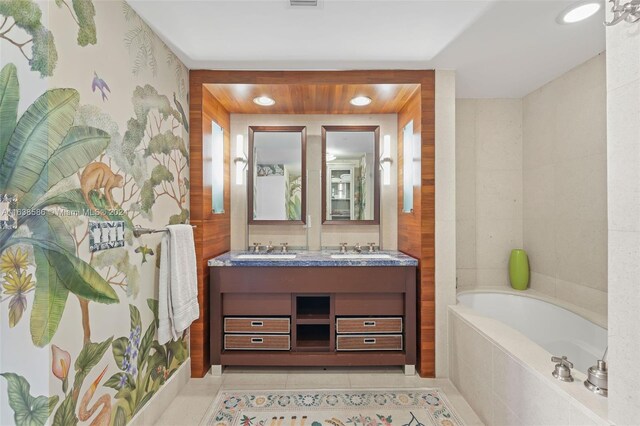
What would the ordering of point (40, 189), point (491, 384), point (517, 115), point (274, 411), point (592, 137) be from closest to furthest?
point (40, 189) < point (491, 384) < point (274, 411) < point (592, 137) < point (517, 115)

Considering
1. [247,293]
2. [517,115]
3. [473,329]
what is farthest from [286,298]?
[517,115]

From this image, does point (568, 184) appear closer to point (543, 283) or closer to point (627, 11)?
point (543, 283)

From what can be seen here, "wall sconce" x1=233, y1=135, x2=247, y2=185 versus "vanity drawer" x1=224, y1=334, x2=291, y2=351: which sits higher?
"wall sconce" x1=233, y1=135, x2=247, y2=185

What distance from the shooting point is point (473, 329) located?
6.23ft

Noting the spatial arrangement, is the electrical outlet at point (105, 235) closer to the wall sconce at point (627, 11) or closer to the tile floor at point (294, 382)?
the tile floor at point (294, 382)

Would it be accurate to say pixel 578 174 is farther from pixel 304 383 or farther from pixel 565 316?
pixel 304 383

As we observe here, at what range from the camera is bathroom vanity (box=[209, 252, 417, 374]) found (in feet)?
7.32

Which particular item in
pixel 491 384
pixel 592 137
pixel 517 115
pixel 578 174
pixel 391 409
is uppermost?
pixel 517 115

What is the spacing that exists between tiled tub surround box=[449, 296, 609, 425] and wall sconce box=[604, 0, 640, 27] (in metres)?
1.29

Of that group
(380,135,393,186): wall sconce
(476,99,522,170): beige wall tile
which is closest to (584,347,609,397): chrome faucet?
(380,135,393,186): wall sconce

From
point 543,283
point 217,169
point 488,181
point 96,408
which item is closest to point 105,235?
point 96,408

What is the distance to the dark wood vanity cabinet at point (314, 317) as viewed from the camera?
2.23 metres

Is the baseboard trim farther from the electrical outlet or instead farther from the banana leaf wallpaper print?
the electrical outlet

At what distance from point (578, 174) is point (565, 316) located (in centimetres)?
105
